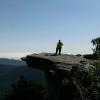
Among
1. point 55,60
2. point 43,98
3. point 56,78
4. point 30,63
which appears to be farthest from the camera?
point 43,98

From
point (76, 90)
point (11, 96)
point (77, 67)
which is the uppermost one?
point (77, 67)

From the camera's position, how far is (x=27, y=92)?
201ft

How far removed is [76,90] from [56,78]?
4039 mm

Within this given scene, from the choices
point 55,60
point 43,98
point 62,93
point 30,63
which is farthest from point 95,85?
point 43,98

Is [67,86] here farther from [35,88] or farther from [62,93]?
[35,88]

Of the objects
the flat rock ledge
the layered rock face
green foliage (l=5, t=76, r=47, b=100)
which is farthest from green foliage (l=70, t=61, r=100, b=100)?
green foliage (l=5, t=76, r=47, b=100)

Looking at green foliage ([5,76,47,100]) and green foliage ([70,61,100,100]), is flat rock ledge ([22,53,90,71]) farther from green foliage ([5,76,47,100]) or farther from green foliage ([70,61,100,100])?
green foliage ([5,76,47,100])

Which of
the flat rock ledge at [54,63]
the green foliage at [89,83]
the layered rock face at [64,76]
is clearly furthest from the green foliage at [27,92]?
the green foliage at [89,83]

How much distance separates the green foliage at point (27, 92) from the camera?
6035 cm

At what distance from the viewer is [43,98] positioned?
194 ft

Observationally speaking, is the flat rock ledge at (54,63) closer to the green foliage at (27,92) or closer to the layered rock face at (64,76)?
the layered rock face at (64,76)

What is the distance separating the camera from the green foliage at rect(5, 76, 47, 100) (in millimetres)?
60350

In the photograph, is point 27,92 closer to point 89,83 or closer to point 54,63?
point 54,63

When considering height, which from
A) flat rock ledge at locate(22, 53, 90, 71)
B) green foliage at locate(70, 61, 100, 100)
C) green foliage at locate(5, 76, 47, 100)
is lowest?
green foliage at locate(5, 76, 47, 100)
